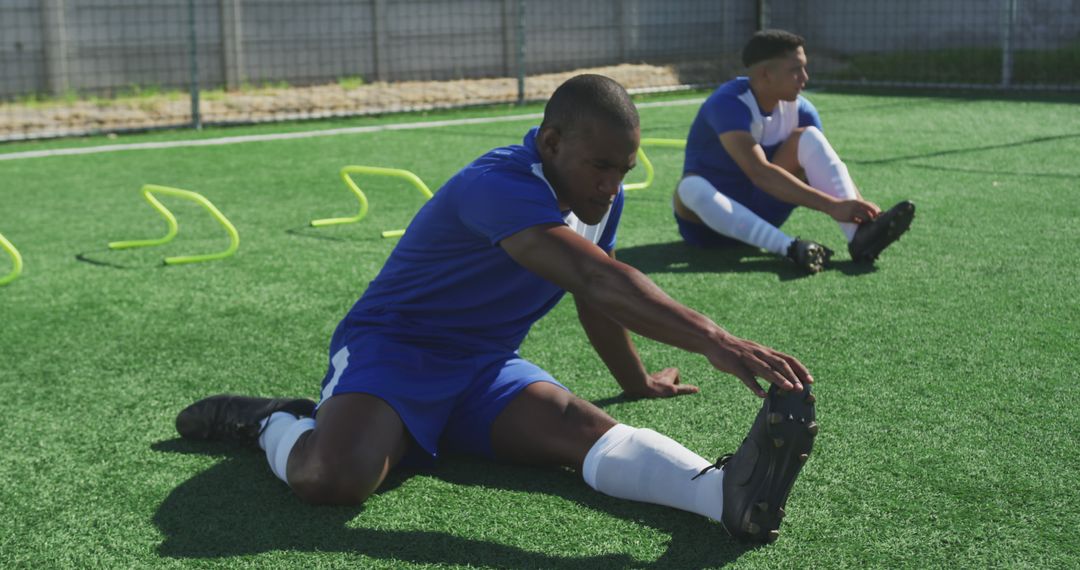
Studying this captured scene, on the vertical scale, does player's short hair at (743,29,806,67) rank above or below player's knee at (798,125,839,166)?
above

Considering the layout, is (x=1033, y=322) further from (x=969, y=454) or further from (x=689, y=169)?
(x=689, y=169)

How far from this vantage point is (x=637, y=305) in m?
2.86

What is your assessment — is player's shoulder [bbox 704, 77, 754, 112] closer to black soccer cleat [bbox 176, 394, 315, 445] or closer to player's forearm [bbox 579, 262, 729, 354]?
black soccer cleat [bbox 176, 394, 315, 445]

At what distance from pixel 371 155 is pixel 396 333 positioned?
7248 millimetres

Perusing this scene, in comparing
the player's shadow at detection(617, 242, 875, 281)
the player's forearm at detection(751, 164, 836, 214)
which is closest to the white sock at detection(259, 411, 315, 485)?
the player's shadow at detection(617, 242, 875, 281)

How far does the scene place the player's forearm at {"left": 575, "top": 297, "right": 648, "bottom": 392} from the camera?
3824mm

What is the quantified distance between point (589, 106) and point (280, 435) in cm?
130

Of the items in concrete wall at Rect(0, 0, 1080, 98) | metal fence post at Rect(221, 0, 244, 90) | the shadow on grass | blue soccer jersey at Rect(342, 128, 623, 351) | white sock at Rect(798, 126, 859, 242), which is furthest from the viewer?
metal fence post at Rect(221, 0, 244, 90)

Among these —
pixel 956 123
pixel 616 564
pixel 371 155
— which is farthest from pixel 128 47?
pixel 616 564

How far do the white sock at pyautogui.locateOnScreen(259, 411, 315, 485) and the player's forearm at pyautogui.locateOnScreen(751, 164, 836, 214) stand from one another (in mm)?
3234

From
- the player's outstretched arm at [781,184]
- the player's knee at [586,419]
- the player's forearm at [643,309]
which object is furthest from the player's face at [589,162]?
the player's outstretched arm at [781,184]

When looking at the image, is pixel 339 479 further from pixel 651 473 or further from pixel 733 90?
pixel 733 90

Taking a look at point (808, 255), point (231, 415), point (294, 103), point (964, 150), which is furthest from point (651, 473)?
point (294, 103)

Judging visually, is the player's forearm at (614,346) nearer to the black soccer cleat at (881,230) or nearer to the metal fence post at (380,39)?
the black soccer cleat at (881,230)
